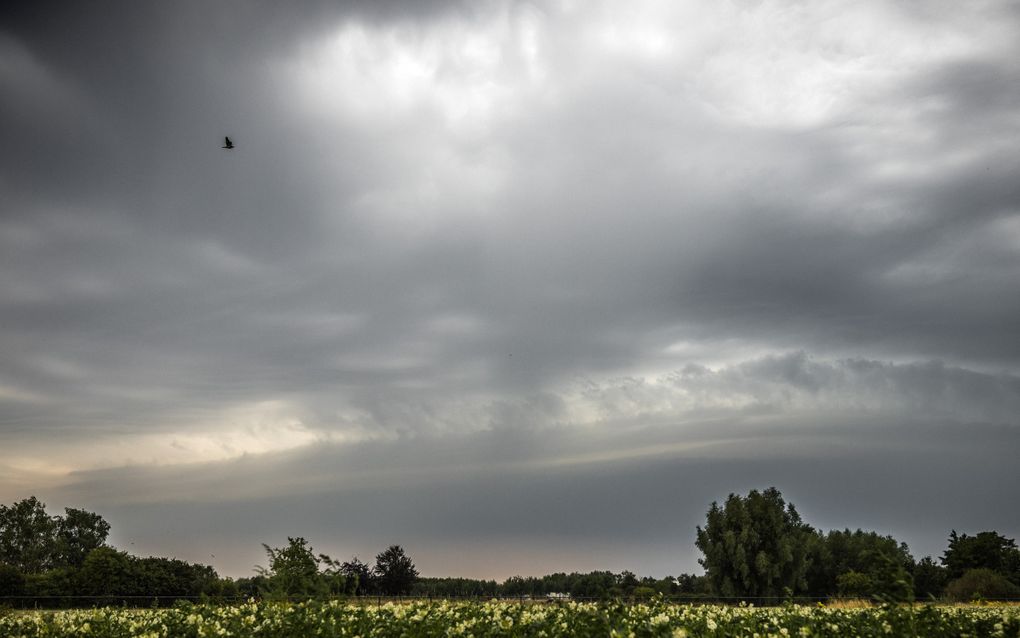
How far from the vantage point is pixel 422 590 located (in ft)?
206

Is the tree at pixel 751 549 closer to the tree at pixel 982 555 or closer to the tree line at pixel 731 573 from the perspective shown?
the tree line at pixel 731 573

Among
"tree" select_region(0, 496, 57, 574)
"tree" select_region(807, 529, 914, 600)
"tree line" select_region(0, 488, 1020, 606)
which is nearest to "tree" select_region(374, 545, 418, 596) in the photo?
"tree line" select_region(0, 488, 1020, 606)

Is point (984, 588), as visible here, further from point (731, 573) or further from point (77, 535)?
point (77, 535)

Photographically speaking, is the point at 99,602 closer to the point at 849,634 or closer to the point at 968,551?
the point at 849,634

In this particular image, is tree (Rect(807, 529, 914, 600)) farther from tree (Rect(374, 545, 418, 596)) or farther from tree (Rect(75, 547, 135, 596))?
tree (Rect(75, 547, 135, 596))

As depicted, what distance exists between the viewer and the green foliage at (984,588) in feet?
170

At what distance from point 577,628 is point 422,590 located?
2212 inches

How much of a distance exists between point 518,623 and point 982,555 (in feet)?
261

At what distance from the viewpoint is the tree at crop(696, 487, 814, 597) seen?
220 ft

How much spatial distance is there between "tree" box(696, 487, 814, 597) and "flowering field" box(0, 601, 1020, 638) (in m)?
58.1

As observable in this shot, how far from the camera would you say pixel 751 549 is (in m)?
68.1

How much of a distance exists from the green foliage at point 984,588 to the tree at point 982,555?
15.4 metres

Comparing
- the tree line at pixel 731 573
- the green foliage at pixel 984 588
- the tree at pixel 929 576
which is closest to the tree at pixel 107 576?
the tree line at pixel 731 573

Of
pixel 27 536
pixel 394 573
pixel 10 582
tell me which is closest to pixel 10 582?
pixel 10 582
